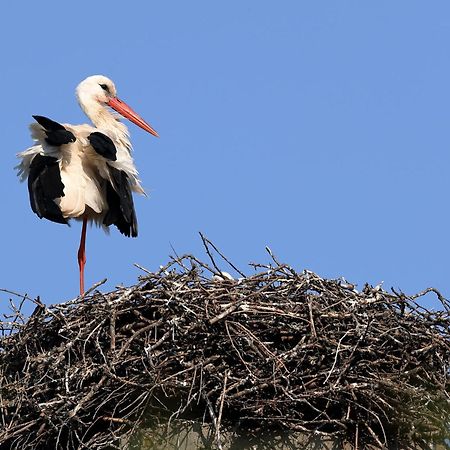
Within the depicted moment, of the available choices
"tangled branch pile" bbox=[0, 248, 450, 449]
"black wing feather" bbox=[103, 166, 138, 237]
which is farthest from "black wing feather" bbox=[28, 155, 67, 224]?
"tangled branch pile" bbox=[0, 248, 450, 449]

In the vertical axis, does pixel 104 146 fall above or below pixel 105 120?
below

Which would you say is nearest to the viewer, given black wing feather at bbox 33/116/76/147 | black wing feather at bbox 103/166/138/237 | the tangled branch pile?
the tangled branch pile

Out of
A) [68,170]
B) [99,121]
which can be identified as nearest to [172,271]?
[68,170]

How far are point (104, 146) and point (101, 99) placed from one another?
1.57 meters

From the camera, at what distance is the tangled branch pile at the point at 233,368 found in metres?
6.33

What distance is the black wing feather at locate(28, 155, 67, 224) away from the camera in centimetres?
848

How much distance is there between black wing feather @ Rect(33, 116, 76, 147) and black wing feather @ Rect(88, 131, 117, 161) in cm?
14

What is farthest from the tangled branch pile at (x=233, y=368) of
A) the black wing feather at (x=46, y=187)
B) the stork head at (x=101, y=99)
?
the stork head at (x=101, y=99)

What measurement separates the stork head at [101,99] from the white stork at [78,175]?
72 centimetres

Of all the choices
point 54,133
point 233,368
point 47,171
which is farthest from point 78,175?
point 233,368

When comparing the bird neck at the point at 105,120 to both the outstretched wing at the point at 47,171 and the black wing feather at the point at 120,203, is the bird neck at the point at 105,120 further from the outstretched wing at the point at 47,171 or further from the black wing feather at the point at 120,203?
the outstretched wing at the point at 47,171

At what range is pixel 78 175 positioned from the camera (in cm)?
862

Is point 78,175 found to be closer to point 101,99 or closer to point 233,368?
point 101,99

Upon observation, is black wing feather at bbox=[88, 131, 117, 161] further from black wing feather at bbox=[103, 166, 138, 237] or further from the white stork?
black wing feather at bbox=[103, 166, 138, 237]
